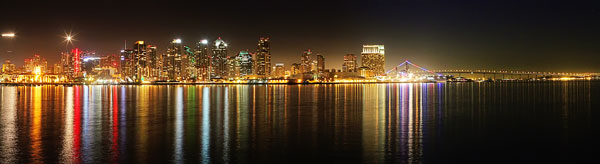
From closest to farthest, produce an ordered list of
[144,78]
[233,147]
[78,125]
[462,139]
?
1. [233,147]
2. [462,139]
3. [78,125]
4. [144,78]

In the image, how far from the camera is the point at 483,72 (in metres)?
170

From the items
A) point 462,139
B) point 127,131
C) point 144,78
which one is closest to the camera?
point 462,139

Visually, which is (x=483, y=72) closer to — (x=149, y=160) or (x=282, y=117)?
(x=282, y=117)


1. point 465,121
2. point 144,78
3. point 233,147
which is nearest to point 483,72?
point 144,78

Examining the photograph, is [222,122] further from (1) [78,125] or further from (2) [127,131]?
(1) [78,125]

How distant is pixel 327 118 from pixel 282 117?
2.12 meters

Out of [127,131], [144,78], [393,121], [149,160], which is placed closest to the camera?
[149,160]

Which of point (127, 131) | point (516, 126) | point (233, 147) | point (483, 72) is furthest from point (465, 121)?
point (483, 72)

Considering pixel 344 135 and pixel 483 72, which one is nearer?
pixel 344 135

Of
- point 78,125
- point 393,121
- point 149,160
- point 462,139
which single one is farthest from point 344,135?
point 78,125

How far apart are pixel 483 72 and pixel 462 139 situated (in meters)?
164

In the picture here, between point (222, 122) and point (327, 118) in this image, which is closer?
point (222, 122)

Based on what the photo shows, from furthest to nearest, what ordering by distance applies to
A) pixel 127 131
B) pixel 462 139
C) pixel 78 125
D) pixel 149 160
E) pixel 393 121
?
pixel 393 121 < pixel 78 125 < pixel 127 131 < pixel 462 139 < pixel 149 160

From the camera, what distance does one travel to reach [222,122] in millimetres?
20859
